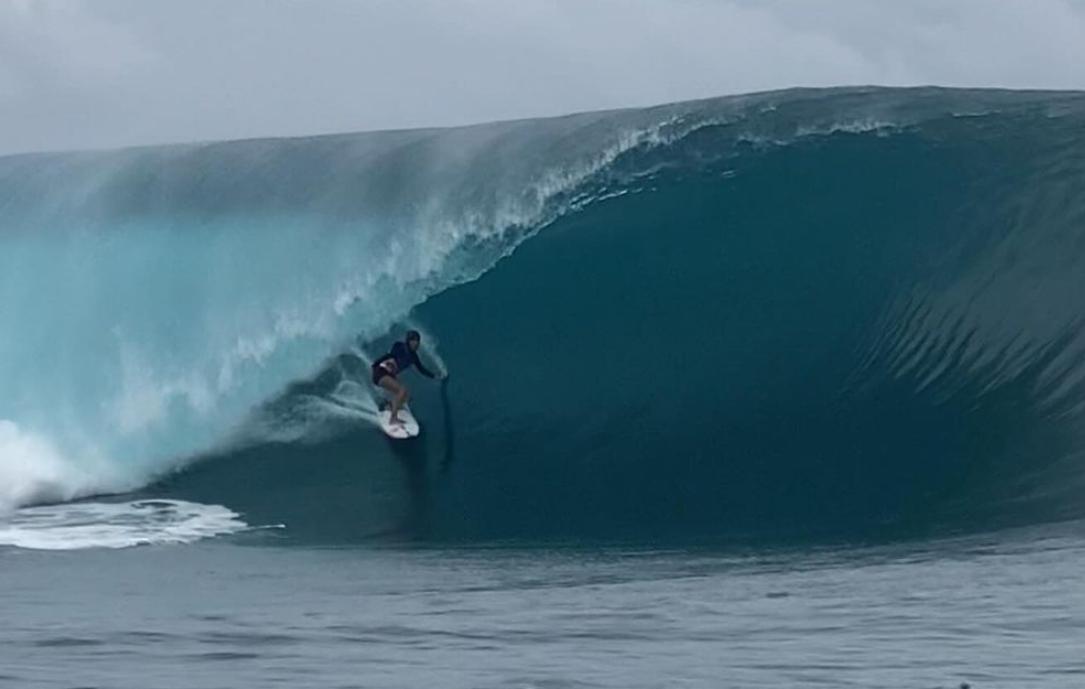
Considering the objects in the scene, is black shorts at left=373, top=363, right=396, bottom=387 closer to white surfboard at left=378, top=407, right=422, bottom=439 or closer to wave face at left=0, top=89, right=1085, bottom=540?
white surfboard at left=378, top=407, right=422, bottom=439

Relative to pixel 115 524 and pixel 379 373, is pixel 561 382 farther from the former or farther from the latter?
pixel 115 524

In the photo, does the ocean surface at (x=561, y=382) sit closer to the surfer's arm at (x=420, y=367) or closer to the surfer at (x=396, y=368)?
the surfer's arm at (x=420, y=367)

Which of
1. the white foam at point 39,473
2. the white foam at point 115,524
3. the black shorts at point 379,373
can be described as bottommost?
the white foam at point 115,524

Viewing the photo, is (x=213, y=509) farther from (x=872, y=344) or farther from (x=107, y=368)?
(x=872, y=344)

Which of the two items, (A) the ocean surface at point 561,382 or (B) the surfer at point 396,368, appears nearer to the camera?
(A) the ocean surface at point 561,382

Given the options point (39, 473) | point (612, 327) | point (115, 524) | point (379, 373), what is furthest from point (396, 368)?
point (39, 473)

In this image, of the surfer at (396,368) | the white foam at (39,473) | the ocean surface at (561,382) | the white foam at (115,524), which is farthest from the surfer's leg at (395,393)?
the white foam at (39,473)

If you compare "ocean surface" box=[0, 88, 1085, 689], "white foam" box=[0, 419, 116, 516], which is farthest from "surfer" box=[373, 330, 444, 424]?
"white foam" box=[0, 419, 116, 516]

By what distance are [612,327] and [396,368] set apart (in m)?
1.67

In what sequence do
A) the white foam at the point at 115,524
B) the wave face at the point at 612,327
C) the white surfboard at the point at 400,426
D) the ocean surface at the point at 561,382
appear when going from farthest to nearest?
the white surfboard at the point at 400,426
the wave face at the point at 612,327
the white foam at the point at 115,524
the ocean surface at the point at 561,382

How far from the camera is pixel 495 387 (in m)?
14.8

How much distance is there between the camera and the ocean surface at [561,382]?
10414 mm

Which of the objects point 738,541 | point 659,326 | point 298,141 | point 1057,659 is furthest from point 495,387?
point 1057,659

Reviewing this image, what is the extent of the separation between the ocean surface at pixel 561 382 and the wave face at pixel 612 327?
29mm
